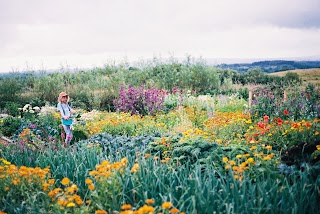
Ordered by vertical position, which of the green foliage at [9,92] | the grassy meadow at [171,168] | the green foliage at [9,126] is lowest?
the green foliage at [9,126]

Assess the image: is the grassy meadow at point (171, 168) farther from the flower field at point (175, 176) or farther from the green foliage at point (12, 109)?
the green foliage at point (12, 109)

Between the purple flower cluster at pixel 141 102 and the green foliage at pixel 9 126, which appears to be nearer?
the green foliage at pixel 9 126

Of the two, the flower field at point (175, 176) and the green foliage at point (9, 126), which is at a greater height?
the flower field at point (175, 176)

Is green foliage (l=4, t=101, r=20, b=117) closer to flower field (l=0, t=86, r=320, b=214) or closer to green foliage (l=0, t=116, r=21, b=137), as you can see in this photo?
green foliage (l=0, t=116, r=21, b=137)

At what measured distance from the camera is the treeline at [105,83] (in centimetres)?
1306

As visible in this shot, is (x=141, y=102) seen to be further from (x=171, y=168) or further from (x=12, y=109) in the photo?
(x=171, y=168)

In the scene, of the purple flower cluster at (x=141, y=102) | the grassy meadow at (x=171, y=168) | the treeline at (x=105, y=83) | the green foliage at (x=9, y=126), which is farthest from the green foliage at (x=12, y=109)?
the purple flower cluster at (x=141, y=102)

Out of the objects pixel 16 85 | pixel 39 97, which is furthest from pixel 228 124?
pixel 16 85

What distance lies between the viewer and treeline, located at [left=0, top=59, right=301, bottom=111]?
13.1 m


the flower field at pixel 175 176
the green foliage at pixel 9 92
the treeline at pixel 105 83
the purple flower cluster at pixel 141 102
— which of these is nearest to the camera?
the flower field at pixel 175 176

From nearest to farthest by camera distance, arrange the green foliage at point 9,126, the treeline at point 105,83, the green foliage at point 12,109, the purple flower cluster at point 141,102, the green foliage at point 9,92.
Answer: the green foliage at point 9,126
the purple flower cluster at point 141,102
the green foliage at point 12,109
the treeline at point 105,83
the green foliage at point 9,92

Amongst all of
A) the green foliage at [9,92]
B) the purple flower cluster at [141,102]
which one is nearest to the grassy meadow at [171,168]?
the purple flower cluster at [141,102]

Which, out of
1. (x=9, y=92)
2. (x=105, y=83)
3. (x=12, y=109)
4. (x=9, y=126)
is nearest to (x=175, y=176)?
(x=9, y=126)

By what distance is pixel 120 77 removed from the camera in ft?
46.3
